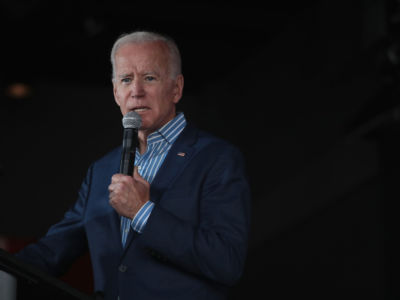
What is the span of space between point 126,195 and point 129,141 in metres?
0.14

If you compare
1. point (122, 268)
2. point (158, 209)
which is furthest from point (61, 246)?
point (158, 209)

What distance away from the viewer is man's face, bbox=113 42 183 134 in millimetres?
1500

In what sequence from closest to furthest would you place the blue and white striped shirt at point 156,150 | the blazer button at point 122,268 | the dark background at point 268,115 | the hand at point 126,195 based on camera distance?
the hand at point 126,195 < the blazer button at point 122,268 < the blue and white striped shirt at point 156,150 < the dark background at point 268,115

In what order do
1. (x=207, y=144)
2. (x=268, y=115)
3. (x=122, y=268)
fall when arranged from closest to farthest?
(x=122, y=268) → (x=207, y=144) → (x=268, y=115)

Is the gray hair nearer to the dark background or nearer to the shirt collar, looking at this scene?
the shirt collar

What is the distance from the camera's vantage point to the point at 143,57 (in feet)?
4.99

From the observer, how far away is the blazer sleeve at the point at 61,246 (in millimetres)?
1543

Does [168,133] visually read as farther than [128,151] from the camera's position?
Yes

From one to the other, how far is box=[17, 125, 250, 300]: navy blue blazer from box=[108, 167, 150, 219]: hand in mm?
44

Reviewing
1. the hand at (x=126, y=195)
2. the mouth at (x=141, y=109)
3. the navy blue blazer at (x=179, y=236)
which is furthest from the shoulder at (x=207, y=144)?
the hand at (x=126, y=195)

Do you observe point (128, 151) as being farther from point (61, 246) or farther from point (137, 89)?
point (61, 246)

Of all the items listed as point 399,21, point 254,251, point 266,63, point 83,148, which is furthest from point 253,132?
point 399,21

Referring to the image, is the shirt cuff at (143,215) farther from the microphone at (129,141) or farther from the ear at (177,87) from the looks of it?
the ear at (177,87)

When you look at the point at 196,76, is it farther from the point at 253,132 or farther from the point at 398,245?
the point at 398,245
